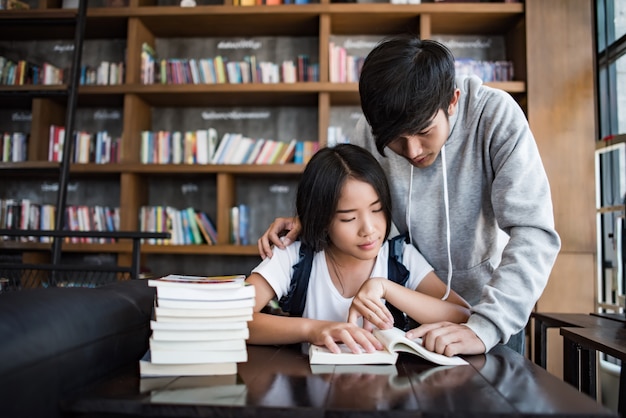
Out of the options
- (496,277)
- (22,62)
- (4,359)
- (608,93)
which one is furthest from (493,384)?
(22,62)

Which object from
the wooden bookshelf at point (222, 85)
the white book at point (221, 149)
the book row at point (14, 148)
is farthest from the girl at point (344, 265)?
the book row at point (14, 148)

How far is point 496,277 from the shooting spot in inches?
44.1

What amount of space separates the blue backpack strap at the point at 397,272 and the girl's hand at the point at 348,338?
29cm

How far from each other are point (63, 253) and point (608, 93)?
3.64m

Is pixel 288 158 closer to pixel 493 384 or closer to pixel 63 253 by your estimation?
pixel 63 253

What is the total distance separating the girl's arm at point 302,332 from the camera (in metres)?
0.97

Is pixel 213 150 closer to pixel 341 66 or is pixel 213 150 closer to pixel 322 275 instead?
pixel 341 66

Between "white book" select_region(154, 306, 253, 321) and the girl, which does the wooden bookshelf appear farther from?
"white book" select_region(154, 306, 253, 321)

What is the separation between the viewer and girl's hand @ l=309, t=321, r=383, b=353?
0.96 metres

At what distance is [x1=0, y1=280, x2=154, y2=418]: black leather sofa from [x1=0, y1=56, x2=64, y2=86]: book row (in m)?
3.31

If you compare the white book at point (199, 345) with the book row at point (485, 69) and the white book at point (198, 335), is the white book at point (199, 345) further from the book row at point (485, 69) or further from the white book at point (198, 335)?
the book row at point (485, 69)

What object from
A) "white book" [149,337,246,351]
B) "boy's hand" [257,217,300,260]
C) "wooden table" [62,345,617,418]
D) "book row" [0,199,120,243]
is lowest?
"wooden table" [62,345,617,418]

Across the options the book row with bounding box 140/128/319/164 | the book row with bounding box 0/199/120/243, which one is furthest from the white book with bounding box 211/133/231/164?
the book row with bounding box 0/199/120/243

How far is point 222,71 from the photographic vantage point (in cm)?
374
